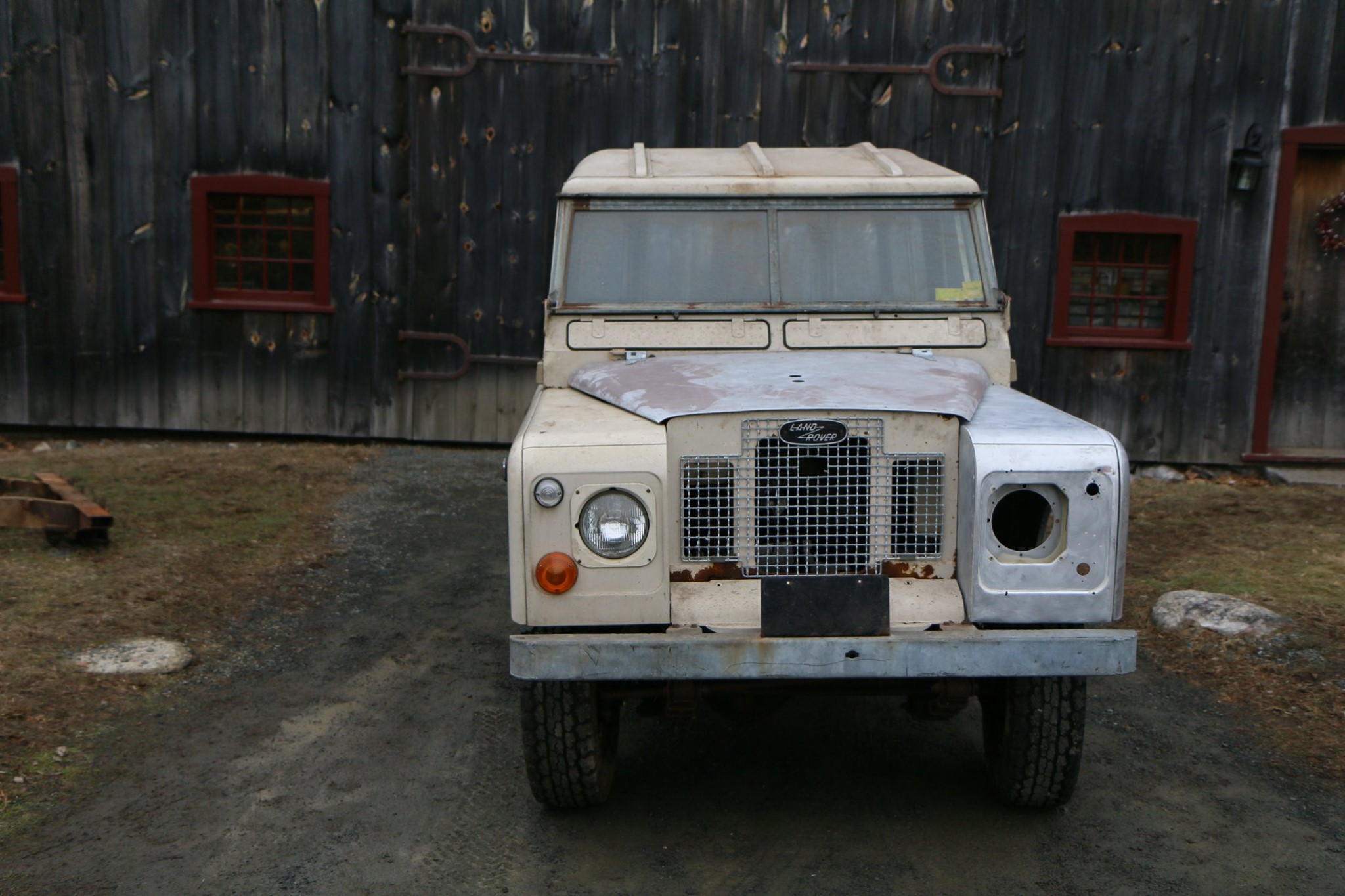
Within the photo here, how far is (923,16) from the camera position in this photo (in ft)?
32.2

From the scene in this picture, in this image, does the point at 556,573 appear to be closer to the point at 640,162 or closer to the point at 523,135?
the point at 640,162

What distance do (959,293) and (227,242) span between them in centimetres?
726

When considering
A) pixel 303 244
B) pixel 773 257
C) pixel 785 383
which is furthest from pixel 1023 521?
pixel 303 244

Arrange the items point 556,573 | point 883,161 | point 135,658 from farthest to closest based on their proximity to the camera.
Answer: point 883,161, point 135,658, point 556,573

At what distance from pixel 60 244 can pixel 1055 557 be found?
9188 mm

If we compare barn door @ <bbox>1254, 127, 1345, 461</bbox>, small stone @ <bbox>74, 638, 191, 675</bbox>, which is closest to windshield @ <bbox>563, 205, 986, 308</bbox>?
small stone @ <bbox>74, 638, 191, 675</bbox>

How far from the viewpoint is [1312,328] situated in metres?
10.1

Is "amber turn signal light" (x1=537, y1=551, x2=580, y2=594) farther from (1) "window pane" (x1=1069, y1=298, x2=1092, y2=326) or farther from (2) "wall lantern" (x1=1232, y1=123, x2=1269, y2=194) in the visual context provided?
(2) "wall lantern" (x1=1232, y1=123, x2=1269, y2=194)

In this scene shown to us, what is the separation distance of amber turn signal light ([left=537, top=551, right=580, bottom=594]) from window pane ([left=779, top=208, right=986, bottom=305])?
1.79 m

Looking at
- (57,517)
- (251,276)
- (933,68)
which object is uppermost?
(933,68)

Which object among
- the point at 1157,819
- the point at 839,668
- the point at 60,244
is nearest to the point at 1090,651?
the point at 839,668

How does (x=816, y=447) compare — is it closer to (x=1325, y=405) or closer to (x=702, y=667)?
(x=702, y=667)

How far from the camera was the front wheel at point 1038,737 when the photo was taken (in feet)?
12.5

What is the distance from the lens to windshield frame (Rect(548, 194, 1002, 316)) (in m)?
4.96
